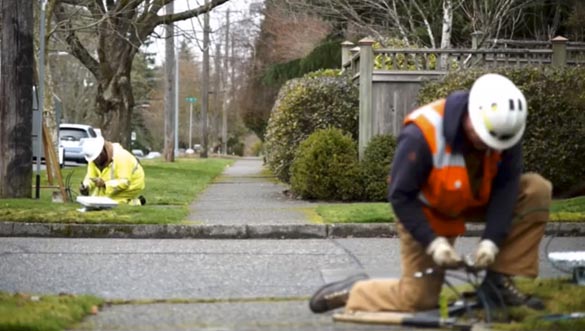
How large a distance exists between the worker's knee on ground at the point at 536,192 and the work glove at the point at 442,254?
0.71 m

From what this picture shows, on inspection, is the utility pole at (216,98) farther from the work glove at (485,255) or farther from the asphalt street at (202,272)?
the work glove at (485,255)

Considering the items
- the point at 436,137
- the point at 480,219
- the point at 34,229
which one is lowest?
the point at 34,229

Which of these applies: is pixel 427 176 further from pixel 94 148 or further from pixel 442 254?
pixel 94 148

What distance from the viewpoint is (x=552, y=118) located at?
15883mm

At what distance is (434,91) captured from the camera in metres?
16.6

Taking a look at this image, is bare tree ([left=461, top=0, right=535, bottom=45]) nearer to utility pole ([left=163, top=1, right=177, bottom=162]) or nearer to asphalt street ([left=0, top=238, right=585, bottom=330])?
asphalt street ([left=0, top=238, right=585, bottom=330])

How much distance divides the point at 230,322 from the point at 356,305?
2.66 feet

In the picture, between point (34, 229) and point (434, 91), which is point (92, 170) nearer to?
point (34, 229)

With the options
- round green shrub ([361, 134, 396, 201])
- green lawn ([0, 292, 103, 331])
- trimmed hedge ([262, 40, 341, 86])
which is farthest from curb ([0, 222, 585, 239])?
trimmed hedge ([262, 40, 341, 86])

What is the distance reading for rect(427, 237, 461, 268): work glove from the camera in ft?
18.9

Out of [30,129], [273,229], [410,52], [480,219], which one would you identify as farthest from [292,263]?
[410,52]

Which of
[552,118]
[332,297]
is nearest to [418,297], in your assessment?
[332,297]

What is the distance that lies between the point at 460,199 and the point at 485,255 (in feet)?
1.17

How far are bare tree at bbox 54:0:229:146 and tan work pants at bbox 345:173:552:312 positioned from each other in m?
18.7
